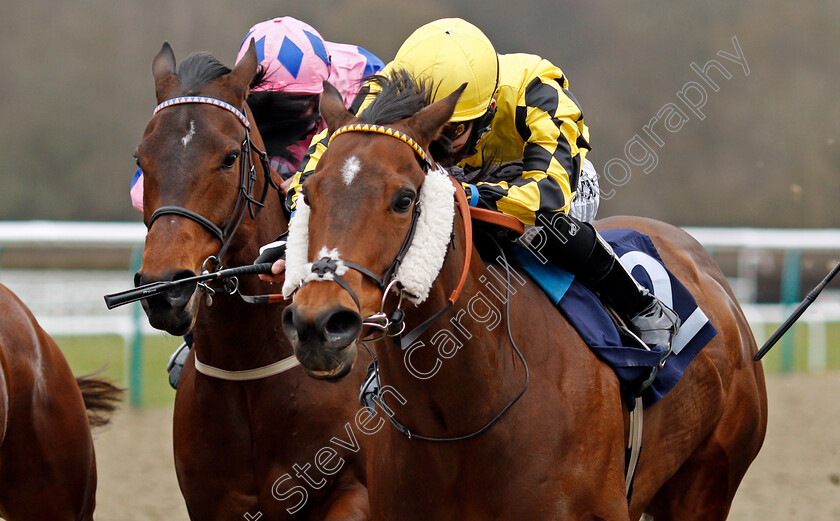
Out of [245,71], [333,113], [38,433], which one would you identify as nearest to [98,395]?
[38,433]

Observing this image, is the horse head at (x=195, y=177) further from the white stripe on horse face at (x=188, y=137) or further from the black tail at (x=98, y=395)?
the black tail at (x=98, y=395)

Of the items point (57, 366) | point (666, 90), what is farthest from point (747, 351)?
point (666, 90)

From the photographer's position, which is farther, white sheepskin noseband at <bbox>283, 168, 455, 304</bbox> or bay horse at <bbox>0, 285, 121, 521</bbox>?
bay horse at <bbox>0, 285, 121, 521</bbox>

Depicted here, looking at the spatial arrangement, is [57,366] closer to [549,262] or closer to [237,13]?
[549,262]

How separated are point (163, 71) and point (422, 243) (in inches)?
57.8

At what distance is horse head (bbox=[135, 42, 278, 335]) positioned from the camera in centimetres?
272

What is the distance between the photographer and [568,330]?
272 cm

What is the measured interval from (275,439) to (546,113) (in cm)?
131

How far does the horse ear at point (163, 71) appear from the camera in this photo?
10.2ft

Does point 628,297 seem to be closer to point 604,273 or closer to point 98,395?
point 604,273

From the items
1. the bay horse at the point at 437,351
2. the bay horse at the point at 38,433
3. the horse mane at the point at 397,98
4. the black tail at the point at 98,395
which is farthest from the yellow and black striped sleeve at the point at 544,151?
the black tail at the point at 98,395

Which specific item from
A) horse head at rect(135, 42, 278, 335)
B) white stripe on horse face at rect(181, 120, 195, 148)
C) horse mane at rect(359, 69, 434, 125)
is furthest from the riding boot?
white stripe on horse face at rect(181, 120, 195, 148)

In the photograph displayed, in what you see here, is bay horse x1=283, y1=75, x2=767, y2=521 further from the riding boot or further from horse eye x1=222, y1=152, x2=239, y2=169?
horse eye x1=222, y1=152, x2=239, y2=169

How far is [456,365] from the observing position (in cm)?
Result: 241
